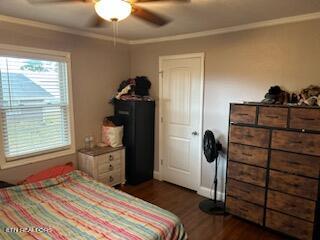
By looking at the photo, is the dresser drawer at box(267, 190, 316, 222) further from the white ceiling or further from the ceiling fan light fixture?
the ceiling fan light fixture

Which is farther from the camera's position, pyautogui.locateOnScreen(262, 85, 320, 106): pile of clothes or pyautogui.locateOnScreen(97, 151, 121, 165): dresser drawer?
pyautogui.locateOnScreen(97, 151, 121, 165): dresser drawer

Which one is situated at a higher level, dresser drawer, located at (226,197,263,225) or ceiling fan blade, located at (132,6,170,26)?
ceiling fan blade, located at (132,6,170,26)

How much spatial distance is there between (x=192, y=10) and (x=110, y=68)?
6.30 feet

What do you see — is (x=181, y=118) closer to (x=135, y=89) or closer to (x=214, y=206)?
(x=135, y=89)

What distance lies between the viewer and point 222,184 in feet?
10.9

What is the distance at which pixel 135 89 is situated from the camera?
3859mm

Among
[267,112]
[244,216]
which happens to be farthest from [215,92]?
[244,216]

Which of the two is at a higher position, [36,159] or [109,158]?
[36,159]

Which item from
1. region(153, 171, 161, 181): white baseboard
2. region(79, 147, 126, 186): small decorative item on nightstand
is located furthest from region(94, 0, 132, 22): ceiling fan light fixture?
region(153, 171, 161, 181): white baseboard

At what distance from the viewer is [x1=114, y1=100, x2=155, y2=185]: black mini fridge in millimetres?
3689

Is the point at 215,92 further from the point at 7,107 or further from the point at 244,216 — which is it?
the point at 7,107

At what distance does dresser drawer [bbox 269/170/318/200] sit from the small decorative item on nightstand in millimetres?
2192

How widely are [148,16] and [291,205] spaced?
249 centimetres

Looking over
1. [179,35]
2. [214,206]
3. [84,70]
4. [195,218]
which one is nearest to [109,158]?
[84,70]
